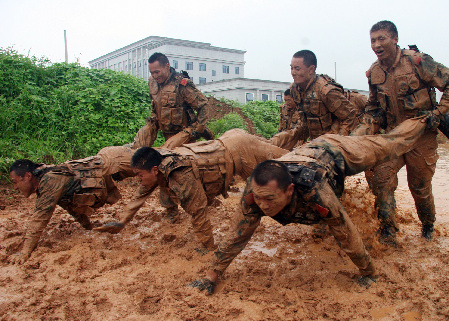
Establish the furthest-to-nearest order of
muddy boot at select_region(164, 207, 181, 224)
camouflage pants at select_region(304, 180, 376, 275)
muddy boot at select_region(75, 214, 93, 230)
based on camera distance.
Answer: muddy boot at select_region(164, 207, 181, 224) → muddy boot at select_region(75, 214, 93, 230) → camouflage pants at select_region(304, 180, 376, 275)

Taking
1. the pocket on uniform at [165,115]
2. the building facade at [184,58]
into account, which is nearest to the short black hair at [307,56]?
the pocket on uniform at [165,115]

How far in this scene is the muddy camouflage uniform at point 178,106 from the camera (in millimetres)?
5667

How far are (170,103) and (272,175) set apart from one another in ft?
10.9

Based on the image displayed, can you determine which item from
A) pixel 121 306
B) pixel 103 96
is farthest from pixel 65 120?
pixel 121 306

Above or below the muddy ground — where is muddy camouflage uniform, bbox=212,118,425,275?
above

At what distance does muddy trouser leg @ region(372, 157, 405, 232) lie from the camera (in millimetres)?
4184

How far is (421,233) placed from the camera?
454 cm

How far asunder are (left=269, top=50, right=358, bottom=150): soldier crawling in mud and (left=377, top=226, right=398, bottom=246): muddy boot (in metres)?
1.25

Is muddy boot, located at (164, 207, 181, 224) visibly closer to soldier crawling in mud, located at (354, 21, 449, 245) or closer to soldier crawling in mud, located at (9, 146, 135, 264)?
soldier crawling in mud, located at (9, 146, 135, 264)

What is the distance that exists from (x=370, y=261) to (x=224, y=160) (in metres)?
1.78

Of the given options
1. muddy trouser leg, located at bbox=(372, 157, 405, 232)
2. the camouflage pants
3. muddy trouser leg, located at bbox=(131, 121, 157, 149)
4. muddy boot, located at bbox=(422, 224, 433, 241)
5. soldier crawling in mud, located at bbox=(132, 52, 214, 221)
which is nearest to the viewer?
the camouflage pants

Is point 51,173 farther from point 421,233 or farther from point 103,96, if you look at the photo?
point 103,96

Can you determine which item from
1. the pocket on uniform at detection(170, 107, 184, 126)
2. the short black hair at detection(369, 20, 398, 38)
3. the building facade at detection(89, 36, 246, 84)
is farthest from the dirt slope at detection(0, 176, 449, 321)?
the building facade at detection(89, 36, 246, 84)

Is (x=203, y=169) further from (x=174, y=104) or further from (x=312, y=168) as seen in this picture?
(x=174, y=104)
